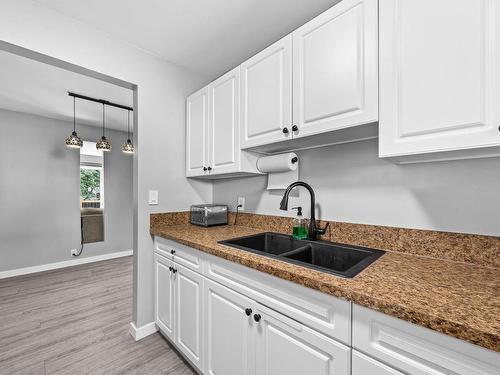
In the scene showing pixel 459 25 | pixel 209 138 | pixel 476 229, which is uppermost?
pixel 459 25

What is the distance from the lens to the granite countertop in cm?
57

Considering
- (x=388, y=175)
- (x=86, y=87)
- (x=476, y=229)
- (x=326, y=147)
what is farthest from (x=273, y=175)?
(x=86, y=87)

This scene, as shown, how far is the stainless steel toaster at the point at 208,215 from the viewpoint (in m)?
2.00

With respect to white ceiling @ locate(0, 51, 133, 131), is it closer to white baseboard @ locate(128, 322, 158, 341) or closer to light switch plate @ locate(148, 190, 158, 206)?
light switch plate @ locate(148, 190, 158, 206)

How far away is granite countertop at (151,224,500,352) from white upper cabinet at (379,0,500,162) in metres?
0.47

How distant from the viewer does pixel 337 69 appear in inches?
44.7

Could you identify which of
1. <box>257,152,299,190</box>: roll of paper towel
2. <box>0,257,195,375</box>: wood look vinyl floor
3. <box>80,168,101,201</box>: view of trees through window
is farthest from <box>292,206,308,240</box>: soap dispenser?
<box>80,168,101,201</box>: view of trees through window

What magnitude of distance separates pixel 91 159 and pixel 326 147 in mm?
4207

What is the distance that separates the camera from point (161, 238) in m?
1.87

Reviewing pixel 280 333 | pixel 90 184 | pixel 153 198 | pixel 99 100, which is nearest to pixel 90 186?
pixel 90 184

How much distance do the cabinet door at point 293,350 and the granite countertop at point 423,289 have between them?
195 mm

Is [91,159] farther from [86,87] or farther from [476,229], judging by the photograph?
[476,229]

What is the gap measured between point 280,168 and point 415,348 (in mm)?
1141

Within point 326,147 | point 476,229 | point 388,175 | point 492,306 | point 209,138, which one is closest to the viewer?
point 492,306
